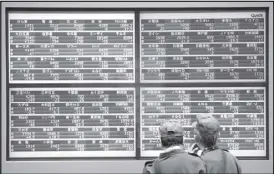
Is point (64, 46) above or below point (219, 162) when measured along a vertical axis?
above

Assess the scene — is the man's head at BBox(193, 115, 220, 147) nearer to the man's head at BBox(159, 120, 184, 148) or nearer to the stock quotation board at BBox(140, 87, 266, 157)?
the man's head at BBox(159, 120, 184, 148)

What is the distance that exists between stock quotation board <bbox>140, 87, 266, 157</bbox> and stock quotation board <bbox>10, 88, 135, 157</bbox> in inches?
6.0

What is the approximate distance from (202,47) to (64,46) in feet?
3.98

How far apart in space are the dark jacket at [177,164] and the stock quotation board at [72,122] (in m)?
1.51

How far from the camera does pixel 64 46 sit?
4.61 m

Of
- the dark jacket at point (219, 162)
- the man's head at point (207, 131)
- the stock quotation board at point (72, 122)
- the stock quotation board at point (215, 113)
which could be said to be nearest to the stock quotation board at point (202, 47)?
the stock quotation board at point (215, 113)

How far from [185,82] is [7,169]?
172cm

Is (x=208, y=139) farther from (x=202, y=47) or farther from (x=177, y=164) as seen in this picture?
(x=202, y=47)

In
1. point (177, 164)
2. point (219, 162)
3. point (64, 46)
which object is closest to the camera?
point (177, 164)

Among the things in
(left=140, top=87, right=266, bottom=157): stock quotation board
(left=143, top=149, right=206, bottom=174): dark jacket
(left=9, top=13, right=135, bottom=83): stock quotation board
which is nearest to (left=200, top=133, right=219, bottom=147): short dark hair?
(left=143, top=149, right=206, bottom=174): dark jacket

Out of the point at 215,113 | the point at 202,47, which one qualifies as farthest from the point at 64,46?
the point at 215,113

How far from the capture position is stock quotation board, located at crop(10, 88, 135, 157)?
4598 millimetres

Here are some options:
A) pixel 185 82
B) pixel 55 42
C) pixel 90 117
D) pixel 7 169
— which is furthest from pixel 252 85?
pixel 7 169

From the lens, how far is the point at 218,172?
3.21 meters
